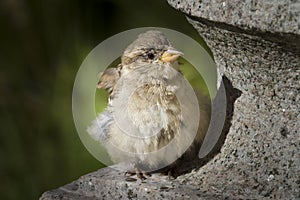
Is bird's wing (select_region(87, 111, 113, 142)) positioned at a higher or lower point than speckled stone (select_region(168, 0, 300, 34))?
lower

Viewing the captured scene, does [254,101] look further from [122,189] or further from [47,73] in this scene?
[47,73]

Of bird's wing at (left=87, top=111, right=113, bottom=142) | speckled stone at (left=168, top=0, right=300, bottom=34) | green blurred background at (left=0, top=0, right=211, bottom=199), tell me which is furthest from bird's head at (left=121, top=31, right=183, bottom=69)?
green blurred background at (left=0, top=0, right=211, bottom=199)

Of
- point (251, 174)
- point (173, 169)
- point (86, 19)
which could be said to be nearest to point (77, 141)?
point (86, 19)

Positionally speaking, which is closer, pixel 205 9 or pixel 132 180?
pixel 205 9

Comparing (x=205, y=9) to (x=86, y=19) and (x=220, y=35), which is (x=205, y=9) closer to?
(x=220, y=35)

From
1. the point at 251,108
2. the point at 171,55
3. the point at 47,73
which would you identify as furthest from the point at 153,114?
the point at 47,73

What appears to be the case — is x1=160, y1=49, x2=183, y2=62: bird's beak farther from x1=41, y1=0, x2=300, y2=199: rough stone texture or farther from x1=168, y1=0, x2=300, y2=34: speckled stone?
x1=168, y1=0, x2=300, y2=34: speckled stone

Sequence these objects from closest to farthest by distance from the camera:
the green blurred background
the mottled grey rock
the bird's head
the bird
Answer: the mottled grey rock, the bird, the bird's head, the green blurred background
